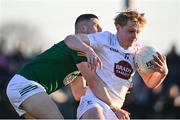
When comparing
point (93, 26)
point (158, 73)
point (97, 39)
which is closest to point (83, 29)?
point (93, 26)

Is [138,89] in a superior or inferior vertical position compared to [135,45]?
inferior

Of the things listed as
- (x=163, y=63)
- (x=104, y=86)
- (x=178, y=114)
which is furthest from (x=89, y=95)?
(x=178, y=114)

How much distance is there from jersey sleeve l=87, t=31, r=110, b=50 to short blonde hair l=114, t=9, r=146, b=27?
0.72 feet

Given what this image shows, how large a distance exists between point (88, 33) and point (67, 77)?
2.11ft

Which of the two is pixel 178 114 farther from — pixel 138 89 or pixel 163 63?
pixel 163 63

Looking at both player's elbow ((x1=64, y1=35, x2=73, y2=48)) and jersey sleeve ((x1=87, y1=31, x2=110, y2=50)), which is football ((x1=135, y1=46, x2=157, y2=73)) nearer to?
jersey sleeve ((x1=87, y1=31, x2=110, y2=50))

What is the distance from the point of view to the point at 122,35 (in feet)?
32.2

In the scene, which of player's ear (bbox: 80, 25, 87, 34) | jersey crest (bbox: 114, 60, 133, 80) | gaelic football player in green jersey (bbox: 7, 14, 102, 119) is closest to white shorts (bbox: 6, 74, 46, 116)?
gaelic football player in green jersey (bbox: 7, 14, 102, 119)

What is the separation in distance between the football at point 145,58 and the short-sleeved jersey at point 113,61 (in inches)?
3.9

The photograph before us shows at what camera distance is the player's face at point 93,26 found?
33.6 ft

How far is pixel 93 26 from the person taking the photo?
10.3 metres

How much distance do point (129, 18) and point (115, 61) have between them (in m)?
0.53

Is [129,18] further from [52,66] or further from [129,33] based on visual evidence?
[52,66]

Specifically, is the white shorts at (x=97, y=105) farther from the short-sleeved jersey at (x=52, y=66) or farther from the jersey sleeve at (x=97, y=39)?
the jersey sleeve at (x=97, y=39)
